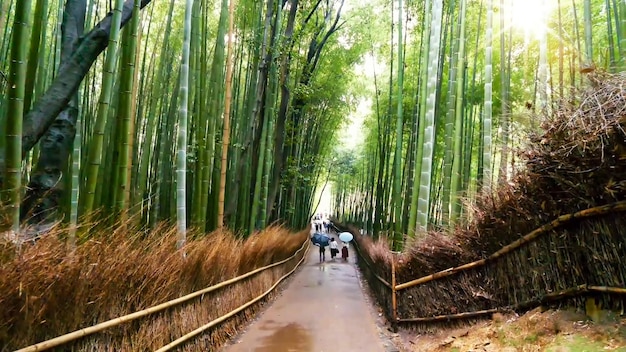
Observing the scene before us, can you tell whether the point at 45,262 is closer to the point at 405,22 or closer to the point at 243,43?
the point at 243,43

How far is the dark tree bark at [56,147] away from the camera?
10.8 ft

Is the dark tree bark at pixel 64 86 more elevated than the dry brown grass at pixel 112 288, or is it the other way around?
the dark tree bark at pixel 64 86

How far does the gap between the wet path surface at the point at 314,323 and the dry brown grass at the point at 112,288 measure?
1.42ft

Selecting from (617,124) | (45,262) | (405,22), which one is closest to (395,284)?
(617,124)

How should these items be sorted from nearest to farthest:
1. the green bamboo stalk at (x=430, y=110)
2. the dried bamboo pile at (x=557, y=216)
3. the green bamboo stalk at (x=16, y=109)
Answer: the dried bamboo pile at (x=557, y=216)
the green bamboo stalk at (x=16, y=109)
the green bamboo stalk at (x=430, y=110)

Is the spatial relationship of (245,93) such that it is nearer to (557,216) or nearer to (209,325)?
(209,325)

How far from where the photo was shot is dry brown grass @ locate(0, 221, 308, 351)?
5.45 feet

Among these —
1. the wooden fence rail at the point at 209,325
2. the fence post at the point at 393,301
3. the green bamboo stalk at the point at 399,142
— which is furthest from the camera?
the green bamboo stalk at the point at 399,142

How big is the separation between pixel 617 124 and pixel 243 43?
5536mm

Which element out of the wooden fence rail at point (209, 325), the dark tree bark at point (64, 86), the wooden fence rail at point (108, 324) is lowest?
the wooden fence rail at point (209, 325)

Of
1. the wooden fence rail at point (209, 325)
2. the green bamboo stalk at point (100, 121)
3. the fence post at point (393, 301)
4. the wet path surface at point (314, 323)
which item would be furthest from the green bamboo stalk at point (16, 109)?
the fence post at point (393, 301)

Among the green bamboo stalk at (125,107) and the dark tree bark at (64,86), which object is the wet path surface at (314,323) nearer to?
the green bamboo stalk at (125,107)

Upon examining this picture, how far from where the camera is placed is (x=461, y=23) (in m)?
4.73

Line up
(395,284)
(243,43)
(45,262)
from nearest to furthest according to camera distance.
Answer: (45,262) < (395,284) < (243,43)
